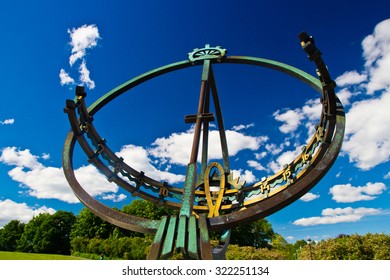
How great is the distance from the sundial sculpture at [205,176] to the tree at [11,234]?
50.1 meters

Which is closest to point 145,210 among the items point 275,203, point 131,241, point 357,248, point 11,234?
point 131,241

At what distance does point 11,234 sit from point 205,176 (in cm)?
5271

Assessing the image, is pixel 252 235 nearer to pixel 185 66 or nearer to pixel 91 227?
A: pixel 91 227

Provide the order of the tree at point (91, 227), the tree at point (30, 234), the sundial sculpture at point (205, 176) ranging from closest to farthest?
the sundial sculpture at point (205, 176) < the tree at point (91, 227) < the tree at point (30, 234)

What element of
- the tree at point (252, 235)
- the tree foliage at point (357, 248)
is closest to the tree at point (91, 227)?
the tree at point (252, 235)

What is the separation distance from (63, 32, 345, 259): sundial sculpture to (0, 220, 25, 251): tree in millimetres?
50099

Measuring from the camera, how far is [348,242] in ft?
68.5

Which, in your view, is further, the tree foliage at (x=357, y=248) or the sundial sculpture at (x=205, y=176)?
the tree foliage at (x=357, y=248)

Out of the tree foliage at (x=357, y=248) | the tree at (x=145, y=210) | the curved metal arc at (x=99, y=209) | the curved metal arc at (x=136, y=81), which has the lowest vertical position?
the tree foliage at (x=357, y=248)

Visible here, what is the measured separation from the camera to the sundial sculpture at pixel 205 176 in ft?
18.0

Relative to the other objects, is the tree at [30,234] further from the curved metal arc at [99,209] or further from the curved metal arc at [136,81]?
the curved metal arc at [99,209]

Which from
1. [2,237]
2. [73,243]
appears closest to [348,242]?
[73,243]

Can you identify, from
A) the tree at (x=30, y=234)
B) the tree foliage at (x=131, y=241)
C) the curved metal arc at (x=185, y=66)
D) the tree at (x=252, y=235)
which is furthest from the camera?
the tree at (x=30, y=234)

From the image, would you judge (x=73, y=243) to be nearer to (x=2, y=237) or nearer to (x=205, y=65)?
(x=2, y=237)
